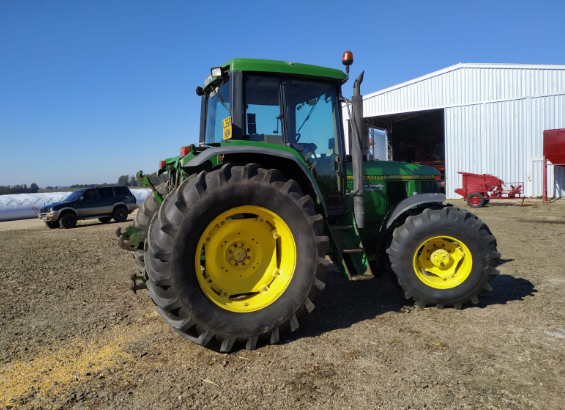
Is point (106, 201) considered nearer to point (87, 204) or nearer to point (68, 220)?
point (87, 204)

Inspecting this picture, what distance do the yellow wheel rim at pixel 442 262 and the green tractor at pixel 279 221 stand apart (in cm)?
1

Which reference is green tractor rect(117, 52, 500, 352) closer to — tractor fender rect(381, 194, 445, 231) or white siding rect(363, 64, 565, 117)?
tractor fender rect(381, 194, 445, 231)

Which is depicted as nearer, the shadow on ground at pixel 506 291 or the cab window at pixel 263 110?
the cab window at pixel 263 110

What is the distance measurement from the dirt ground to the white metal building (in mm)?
16592

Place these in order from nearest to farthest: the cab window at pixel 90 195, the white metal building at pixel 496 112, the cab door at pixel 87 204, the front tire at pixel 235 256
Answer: the front tire at pixel 235 256
the cab door at pixel 87 204
the cab window at pixel 90 195
the white metal building at pixel 496 112

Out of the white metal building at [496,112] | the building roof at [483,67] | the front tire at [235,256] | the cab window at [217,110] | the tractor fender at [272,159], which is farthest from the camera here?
the white metal building at [496,112]

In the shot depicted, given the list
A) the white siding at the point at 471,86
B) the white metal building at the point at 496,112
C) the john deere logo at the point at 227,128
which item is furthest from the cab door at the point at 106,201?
the white metal building at the point at 496,112

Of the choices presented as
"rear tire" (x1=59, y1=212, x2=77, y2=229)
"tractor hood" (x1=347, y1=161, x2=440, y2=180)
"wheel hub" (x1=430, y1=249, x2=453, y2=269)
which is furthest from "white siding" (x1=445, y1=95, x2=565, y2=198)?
"rear tire" (x1=59, y1=212, x2=77, y2=229)

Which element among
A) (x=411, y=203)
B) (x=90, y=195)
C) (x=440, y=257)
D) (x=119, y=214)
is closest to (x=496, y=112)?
(x=411, y=203)

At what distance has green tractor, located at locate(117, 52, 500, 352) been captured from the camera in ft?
10.5

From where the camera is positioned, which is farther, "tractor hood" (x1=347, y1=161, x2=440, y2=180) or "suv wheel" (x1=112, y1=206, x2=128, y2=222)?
"suv wheel" (x1=112, y1=206, x2=128, y2=222)

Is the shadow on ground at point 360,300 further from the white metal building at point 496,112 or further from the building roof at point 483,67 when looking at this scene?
the building roof at point 483,67

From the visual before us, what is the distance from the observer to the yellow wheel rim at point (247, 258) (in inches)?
134

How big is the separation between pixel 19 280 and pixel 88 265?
1278 millimetres
